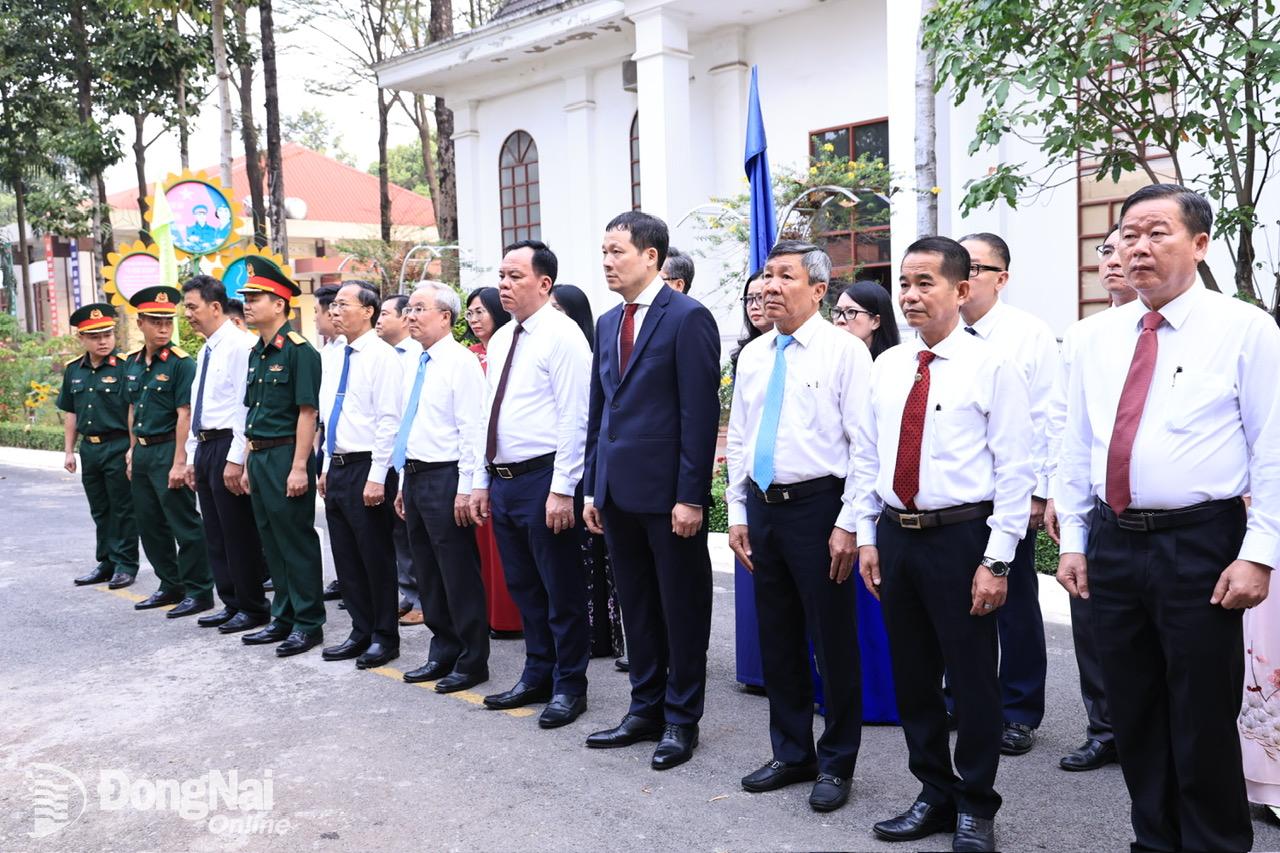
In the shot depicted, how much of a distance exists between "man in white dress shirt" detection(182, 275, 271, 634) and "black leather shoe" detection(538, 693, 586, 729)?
8.49 ft

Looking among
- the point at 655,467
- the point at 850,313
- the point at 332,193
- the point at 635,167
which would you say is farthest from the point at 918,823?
the point at 332,193

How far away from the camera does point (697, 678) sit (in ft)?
14.6

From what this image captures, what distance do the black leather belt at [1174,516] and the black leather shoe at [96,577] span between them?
748 cm

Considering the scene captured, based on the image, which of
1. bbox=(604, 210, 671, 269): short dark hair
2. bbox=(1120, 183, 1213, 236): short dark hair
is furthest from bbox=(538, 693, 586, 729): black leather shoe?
bbox=(1120, 183, 1213, 236): short dark hair

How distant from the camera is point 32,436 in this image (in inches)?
734

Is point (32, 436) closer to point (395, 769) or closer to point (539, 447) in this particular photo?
point (539, 447)

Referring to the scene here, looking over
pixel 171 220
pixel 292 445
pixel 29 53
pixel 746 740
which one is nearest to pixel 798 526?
pixel 746 740

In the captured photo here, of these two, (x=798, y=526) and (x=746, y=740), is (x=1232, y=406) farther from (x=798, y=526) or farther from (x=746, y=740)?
(x=746, y=740)

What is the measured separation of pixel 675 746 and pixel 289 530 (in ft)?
9.39

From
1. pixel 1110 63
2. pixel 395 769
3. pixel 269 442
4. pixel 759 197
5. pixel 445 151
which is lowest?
pixel 395 769

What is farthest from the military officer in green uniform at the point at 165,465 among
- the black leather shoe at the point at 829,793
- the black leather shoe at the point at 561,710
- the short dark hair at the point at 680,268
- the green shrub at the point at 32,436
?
the green shrub at the point at 32,436

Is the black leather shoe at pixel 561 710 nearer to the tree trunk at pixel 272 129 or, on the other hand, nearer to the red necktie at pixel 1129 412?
the red necktie at pixel 1129 412

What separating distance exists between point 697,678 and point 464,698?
1.39m

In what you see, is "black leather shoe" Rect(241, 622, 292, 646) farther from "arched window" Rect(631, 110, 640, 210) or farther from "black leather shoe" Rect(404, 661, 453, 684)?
"arched window" Rect(631, 110, 640, 210)
